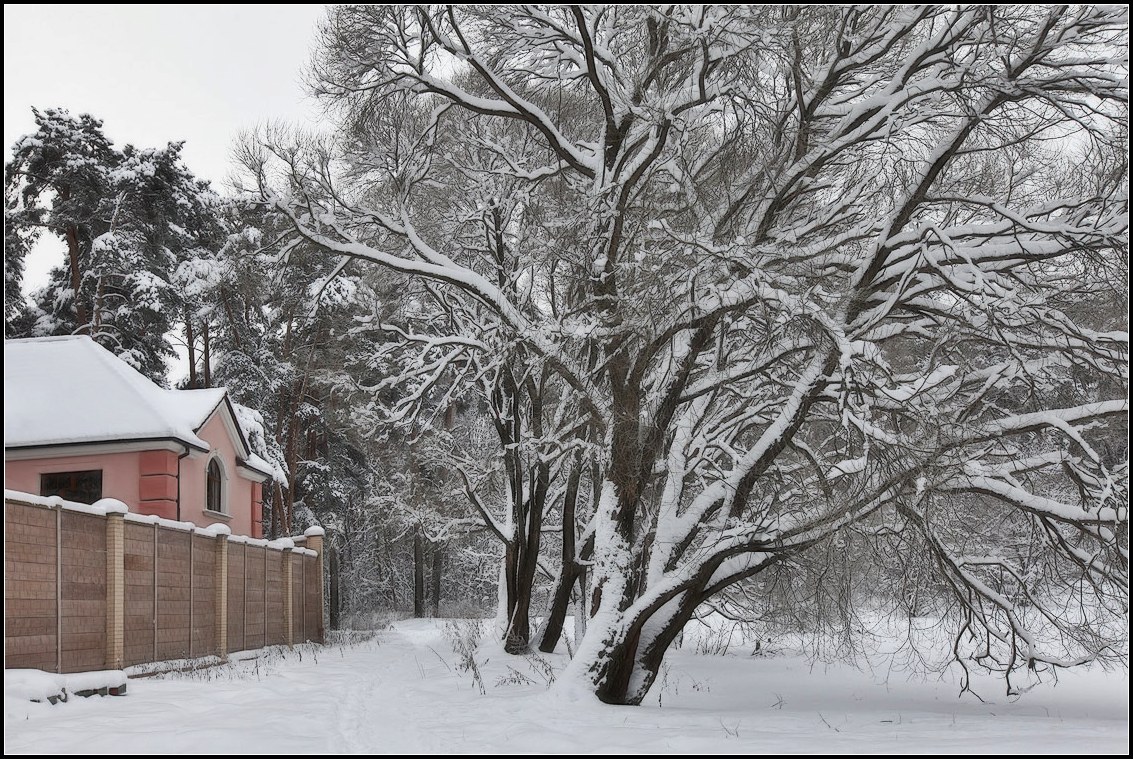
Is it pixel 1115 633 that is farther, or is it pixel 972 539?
pixel 972 539

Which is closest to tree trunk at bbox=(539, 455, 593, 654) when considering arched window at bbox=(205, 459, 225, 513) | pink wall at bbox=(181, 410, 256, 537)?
pink wall at bbox=(181, 410, 256, 537)

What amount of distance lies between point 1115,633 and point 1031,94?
5.67 metres

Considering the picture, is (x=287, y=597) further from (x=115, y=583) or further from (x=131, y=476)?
(x=115, y=583)

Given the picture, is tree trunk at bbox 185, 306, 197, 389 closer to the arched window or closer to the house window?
the arched window

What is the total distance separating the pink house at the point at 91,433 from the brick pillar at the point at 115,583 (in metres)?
7.57

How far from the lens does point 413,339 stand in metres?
14.0

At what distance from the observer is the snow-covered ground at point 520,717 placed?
23.6 ft

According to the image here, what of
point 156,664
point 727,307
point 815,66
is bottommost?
point 156,664

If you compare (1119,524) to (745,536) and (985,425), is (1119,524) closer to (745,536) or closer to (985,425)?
(985,425)

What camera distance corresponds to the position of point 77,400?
63.4 feet

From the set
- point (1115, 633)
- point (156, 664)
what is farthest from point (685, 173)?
point (156, 664)

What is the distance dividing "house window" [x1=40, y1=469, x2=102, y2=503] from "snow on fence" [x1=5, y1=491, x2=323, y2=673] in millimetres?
3828

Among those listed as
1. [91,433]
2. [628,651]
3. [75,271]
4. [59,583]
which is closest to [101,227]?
[75,271]

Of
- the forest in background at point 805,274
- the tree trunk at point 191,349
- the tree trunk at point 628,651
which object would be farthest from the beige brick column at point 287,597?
the tree trunk at point 191,349
